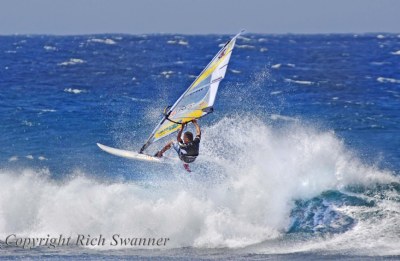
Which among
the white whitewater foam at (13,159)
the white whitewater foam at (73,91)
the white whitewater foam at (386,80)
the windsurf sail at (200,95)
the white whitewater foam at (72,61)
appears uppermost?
the windsurf sail at (200,95)

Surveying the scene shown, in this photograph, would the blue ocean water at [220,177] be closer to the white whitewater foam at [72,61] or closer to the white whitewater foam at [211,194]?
the white whitewater foam at [211,194]

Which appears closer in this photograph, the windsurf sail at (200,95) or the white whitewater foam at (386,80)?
the windsurf sail at (200,95)

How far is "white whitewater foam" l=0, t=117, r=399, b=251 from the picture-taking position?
1755cm

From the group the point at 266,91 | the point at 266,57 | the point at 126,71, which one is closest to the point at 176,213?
the point at 266,91

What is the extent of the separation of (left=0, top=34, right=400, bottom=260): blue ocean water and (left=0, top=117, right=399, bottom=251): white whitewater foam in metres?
0.04

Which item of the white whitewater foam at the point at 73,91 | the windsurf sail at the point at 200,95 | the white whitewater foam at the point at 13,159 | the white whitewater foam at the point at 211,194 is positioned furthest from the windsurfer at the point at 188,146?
the white whitewater foam at the point at 73,91

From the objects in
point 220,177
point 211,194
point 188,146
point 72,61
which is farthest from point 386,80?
point 188,146

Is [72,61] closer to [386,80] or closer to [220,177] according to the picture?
[386,80]

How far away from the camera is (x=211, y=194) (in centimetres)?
1884

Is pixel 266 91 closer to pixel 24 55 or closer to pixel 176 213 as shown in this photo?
pixel 176 213

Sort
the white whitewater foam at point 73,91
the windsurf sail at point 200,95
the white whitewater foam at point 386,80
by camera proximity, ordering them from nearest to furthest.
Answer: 1. the windsurf sail at point 200,95
2. the white whitewater foam at point 73,91
3. the white whitewater foam at point 386,80

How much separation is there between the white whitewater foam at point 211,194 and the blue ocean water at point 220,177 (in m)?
0.04

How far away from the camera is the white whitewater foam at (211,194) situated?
17.5 meters

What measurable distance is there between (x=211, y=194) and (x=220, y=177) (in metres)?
0.79
